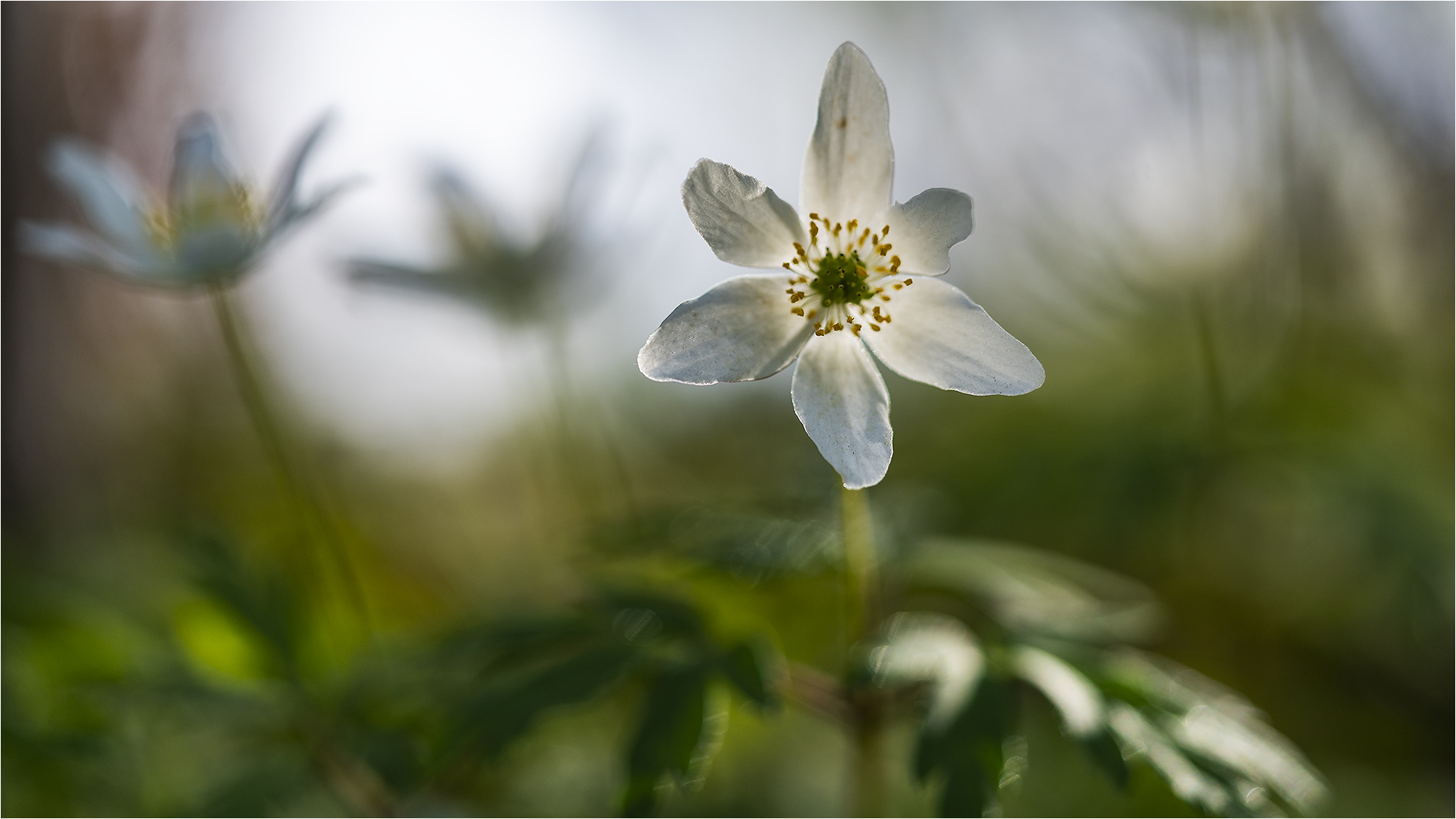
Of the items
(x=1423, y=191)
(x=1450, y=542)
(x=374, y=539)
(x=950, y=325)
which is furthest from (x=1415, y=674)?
Result: (x=374, y=539)

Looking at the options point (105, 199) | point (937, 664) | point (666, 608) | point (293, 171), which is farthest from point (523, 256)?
point (937, 664)

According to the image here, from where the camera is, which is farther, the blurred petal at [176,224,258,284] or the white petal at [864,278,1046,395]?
the blurred petal at [176,224,258,284]

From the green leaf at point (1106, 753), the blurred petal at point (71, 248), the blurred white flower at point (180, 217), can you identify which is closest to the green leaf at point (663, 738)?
the green leaf at point (1106, 753)

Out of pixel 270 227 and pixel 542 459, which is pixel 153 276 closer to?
pixel 270 227

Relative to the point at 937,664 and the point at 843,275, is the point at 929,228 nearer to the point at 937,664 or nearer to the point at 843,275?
the point at 843,275

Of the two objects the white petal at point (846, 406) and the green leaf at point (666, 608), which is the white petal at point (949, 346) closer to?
the white petal at point (846, 406)

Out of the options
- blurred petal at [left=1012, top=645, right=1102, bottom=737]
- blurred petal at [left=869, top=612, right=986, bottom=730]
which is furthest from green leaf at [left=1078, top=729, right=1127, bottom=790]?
blurred petal at [left=869, top=612, right=986, bottom=730]

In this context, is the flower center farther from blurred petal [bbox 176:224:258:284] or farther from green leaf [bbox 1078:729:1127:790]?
blurred petal [bbox 176:224:258:284]
